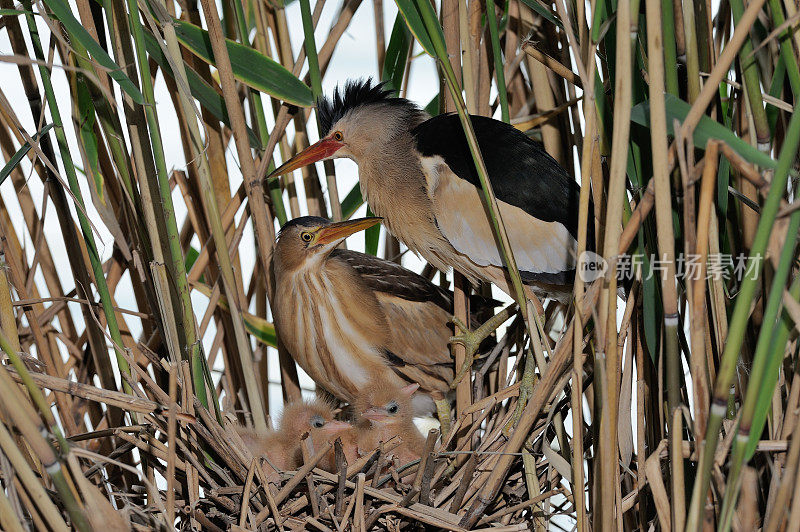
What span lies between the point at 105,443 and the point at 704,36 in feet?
3.87

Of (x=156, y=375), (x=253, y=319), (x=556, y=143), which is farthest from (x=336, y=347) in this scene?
(x=556, y=143)

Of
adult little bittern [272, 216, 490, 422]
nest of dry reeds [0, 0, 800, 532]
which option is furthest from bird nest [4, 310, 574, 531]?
adult little bittern [272, 216, 490, 422]

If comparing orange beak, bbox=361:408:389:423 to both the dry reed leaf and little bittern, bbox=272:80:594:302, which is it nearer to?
little bittern, bbox=272:80:594:302

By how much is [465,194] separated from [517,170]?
10cm

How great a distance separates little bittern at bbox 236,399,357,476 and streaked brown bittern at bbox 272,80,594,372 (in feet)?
0.87

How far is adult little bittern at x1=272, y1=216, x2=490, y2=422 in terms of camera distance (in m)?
1.37

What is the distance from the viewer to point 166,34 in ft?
3.33

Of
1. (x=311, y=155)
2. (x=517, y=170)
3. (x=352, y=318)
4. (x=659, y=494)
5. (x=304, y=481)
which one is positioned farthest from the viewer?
(x=352, y=318)

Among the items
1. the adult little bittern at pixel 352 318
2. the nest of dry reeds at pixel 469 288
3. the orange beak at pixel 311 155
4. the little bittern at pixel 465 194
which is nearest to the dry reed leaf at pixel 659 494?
the nest of dry reeds at pixel 469 288

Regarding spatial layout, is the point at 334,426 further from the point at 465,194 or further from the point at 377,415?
the point at 465,194

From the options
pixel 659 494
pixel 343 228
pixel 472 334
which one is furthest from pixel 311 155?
pixel 659 494

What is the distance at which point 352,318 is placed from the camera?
1.42m

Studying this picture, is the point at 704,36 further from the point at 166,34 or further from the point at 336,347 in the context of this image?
the point at 336,347

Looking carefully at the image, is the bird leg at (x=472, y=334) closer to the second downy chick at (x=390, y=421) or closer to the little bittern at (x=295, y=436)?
the second downy chick at (x=390, y=421)
